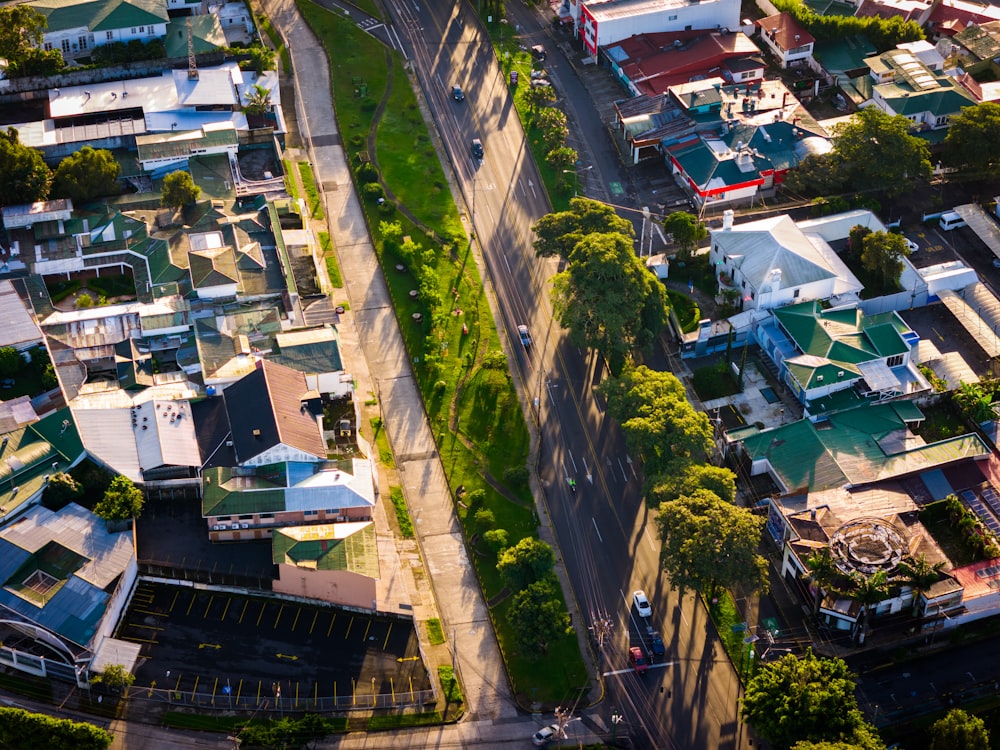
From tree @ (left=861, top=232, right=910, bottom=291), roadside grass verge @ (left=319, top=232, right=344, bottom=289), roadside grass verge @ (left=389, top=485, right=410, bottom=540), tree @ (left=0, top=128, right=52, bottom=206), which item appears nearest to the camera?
roadside grass verge @ (left=389, top=485, right=410, bottom=540)

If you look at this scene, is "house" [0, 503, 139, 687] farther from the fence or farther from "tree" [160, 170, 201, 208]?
"tree" [160, 170, 201, 208]

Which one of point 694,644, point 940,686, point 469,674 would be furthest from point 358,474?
point 940,686

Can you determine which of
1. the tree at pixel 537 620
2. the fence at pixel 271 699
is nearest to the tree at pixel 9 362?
the fence at pixel 271 699

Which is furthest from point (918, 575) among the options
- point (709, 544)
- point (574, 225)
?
point (574, 225)

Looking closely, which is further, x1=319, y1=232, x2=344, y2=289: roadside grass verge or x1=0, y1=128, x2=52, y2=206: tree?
x1=319, y1=232, x2=344, y2=289: roadside grass verge

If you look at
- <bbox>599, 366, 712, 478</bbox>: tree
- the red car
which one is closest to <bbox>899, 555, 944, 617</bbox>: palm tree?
<bbox>599, 366, 712, 478</bbox>: tree

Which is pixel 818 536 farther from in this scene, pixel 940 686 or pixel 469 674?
pixel 469 674
